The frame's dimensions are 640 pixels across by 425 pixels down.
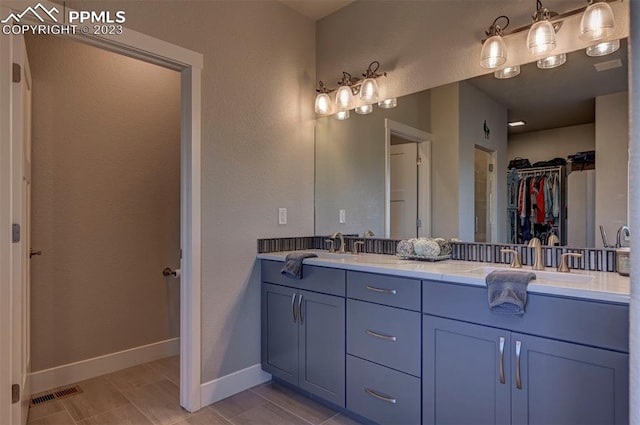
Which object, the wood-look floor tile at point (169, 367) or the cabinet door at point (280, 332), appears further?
the wood-look floor tile at point (169, 367)

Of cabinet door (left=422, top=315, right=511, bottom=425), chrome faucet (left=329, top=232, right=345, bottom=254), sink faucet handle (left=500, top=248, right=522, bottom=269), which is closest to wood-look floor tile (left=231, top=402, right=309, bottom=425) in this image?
cabinet door (left=422, top=315, right=511, bottom=425)

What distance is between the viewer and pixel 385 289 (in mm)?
1908

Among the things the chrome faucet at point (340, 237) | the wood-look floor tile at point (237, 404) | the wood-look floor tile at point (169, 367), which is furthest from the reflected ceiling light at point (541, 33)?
the wood-look floor tile at point (169, 367)

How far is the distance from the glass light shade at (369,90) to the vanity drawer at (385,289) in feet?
4.16

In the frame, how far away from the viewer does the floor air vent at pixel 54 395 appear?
235cm

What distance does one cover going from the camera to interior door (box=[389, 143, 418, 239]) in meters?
2.56

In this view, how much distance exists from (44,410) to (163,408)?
2.25ft

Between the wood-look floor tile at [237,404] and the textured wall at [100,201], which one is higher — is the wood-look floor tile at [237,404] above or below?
below

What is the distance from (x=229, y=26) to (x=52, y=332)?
7.73ft

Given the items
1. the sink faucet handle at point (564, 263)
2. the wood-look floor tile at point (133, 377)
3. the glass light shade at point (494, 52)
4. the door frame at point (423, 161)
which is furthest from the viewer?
the wood-look floor tile at point (133, 377)

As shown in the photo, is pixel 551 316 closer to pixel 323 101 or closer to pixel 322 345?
pixel 322 345

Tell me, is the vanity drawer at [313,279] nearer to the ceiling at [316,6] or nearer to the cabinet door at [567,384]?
the cabinet door at [567,384]

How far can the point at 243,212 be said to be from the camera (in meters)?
2.56

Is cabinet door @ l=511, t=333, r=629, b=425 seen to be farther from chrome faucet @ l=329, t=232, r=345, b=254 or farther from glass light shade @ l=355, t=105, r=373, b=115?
glass light shade @ l=355, t=105, r=373, b=115
